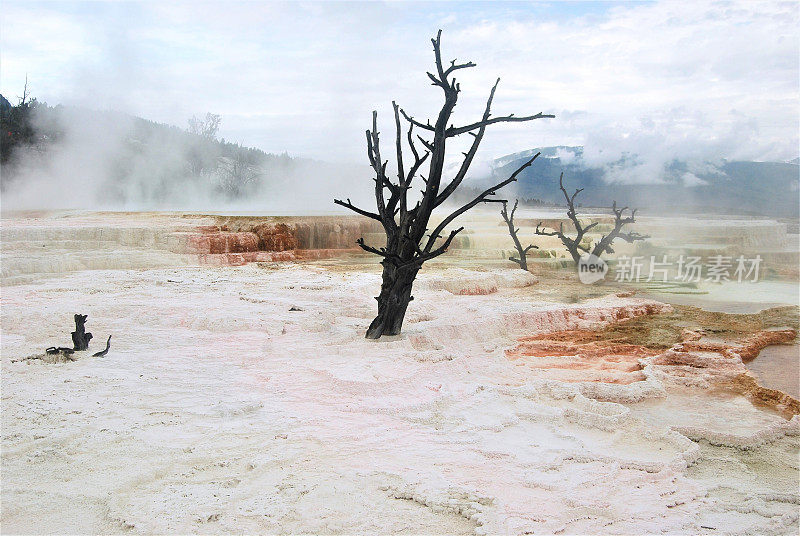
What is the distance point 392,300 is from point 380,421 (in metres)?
2.15

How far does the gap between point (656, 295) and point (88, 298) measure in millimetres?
9514

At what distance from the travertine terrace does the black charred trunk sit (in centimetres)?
20

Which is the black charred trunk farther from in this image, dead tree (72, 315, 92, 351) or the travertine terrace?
dead tree (72, 315, 92, 351)

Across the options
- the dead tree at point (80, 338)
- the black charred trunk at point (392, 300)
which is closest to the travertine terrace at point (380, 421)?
the black charred trunk at point (392, 300)

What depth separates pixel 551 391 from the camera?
4.40m

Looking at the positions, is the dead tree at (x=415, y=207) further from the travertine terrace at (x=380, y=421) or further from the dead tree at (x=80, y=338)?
the dead tree at (x=80, y=338)

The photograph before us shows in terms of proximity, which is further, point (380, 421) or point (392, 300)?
point (392, 300)

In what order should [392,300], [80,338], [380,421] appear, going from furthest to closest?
[392,300]
[80,338]
[380,421]

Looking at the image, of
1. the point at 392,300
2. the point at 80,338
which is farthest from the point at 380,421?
the point at 80,338

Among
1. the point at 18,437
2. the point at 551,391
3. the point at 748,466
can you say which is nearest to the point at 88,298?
the point at 18,437

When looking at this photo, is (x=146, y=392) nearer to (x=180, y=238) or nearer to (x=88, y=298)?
(x=88, y=298)

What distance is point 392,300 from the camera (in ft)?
18.7

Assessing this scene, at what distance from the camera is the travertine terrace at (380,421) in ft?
8.41

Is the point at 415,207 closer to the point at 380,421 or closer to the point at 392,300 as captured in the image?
the point at 392,300
